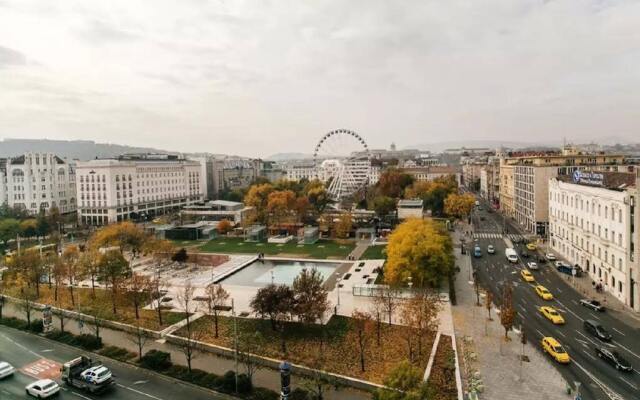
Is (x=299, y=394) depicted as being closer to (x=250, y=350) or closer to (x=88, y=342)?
(x=250, y=350)

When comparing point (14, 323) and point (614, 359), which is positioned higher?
point (614, 359)

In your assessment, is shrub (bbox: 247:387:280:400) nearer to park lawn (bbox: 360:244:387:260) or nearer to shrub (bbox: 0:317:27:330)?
shrub (bbox: 0:317:27:330)

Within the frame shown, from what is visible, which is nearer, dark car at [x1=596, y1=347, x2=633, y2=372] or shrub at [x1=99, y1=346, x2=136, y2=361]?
dark car at [x1=596, y1=347, x2=633, y2=372]

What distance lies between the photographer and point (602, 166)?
6038 cm

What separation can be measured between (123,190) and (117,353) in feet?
210

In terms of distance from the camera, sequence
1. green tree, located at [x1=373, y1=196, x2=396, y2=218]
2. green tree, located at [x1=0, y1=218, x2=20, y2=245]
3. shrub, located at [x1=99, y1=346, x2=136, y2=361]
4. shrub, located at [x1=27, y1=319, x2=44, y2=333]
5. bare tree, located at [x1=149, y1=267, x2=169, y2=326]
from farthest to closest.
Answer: green tree, located at [x1=373, y1=196, x2=396, y2=218] → green tree, located at [x1=0, y1=218, x2=20, y2=245] → bare tree, located at [x1=149, y1=267, x2=169, y2=326] → shrub, located at [x1=27, y1=319, x2=44, y2=333] → shrub, located at [x1=99, y1=346, x2=136, y2=361]

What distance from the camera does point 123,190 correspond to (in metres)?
83.0

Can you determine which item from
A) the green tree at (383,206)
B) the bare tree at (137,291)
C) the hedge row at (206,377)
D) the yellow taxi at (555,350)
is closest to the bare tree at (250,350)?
the hedge row at (206,377)

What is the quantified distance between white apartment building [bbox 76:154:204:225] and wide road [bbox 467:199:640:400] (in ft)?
212

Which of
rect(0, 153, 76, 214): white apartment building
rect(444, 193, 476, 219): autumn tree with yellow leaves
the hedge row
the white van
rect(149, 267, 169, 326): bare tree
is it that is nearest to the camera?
the hedge row


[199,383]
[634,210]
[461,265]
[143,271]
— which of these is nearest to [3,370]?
[199,383]

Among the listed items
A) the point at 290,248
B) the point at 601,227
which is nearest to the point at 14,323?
the point at 290,248

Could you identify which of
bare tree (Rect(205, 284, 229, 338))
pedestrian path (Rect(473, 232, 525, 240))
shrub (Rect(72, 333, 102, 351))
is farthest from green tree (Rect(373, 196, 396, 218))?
shrub (Rect(72, 333, 102, 351))

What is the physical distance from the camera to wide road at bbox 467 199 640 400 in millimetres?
20391
